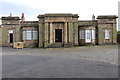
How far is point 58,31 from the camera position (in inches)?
1031

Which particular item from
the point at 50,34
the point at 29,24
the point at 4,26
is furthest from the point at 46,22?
the point at 4,26

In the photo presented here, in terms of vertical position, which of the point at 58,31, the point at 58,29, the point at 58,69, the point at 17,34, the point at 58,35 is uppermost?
the point at 58,29

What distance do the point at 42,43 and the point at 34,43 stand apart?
6.62 ft

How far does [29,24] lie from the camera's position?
28391 millimetres

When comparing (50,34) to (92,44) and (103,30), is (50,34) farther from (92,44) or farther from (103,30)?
(103,30)

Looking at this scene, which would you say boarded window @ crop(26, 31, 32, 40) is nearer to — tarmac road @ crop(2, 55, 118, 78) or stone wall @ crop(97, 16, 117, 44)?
stone wall @ crop(97, 16, 117, 44)

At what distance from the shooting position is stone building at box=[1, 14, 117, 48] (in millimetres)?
25688

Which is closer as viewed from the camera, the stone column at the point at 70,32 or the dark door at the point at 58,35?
the stone column at the point at 70,32

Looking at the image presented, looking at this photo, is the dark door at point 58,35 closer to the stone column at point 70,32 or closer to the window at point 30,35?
the stone column at point 70,32

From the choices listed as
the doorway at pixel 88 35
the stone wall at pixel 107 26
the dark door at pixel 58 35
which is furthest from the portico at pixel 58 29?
the stone wall at pixel 107 26

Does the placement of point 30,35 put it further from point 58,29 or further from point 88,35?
point 88,35

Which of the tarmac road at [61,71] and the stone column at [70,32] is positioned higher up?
the stone column at [70,32]

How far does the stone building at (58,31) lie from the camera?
25.7m

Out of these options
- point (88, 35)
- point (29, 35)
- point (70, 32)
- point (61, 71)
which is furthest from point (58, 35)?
point (61, 71)
